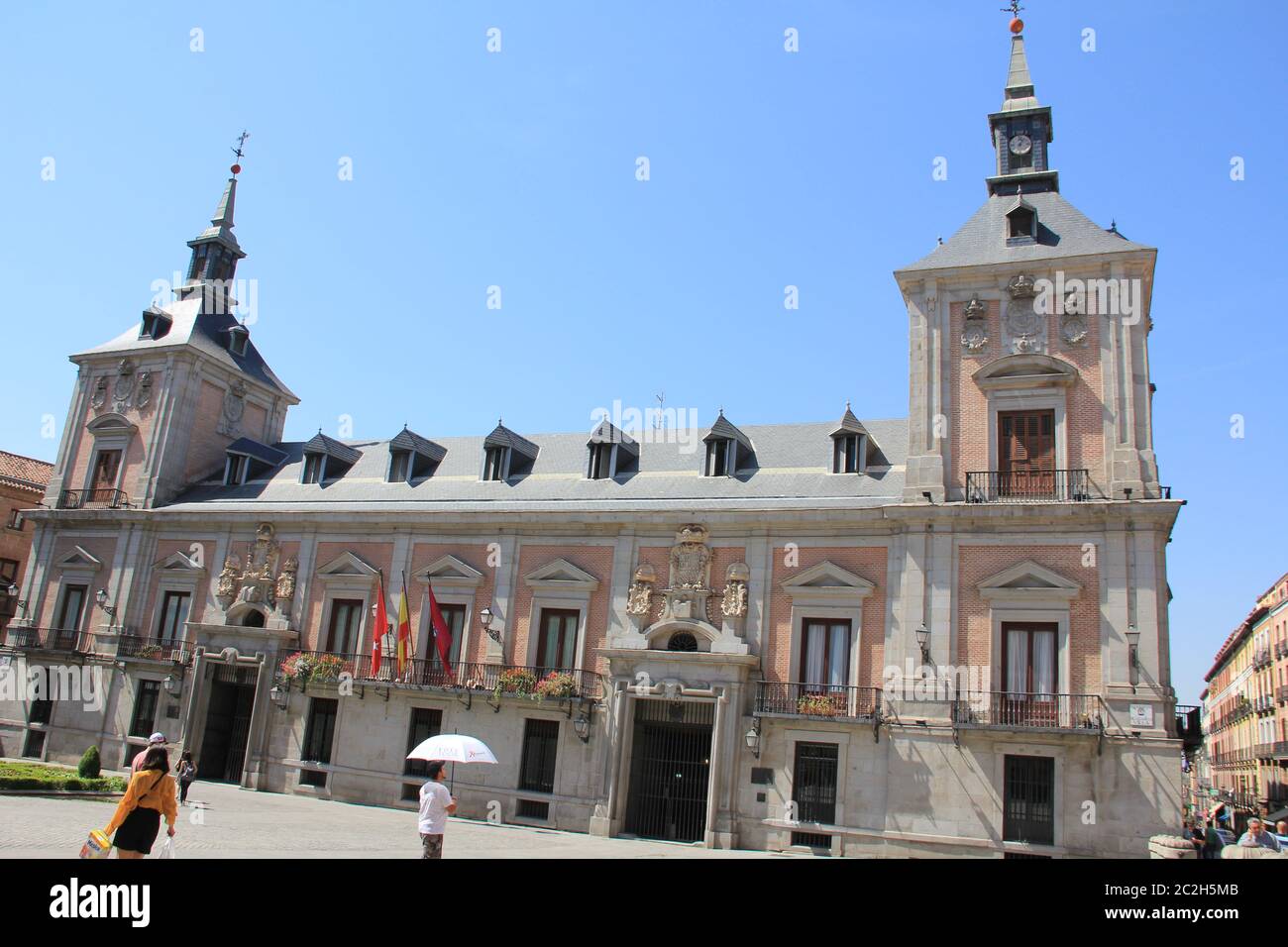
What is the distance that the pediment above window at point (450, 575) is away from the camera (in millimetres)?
28875

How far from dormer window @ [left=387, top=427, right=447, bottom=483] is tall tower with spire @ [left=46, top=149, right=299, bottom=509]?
8.74 m

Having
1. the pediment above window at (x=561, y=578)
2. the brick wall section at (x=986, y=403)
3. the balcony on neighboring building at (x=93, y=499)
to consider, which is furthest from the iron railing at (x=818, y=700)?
the balcony on neighboring building at (x=93, y=499)

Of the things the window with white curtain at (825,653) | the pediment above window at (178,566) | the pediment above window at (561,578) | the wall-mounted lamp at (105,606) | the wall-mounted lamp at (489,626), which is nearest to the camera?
the window with white curtain at (825,653)

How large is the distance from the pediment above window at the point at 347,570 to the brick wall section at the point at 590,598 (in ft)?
16.9

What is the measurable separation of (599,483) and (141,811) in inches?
832

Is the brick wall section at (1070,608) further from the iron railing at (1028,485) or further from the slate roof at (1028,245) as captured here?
the slate roof at (1028,245)

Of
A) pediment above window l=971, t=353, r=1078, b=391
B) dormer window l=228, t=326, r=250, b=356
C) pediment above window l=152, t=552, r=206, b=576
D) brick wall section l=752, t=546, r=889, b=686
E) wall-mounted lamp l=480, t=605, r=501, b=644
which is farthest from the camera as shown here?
dormer window l=228, t=326, r=250, b=356

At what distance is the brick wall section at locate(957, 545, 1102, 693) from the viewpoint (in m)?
21.6

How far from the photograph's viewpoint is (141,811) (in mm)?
9109

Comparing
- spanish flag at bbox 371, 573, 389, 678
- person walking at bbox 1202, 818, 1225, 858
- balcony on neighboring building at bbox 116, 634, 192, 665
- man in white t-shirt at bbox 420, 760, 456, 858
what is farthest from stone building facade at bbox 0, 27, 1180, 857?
man in white t-shirt at bbox 420, 760, 456, 858

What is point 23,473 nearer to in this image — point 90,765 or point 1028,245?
point 90,765

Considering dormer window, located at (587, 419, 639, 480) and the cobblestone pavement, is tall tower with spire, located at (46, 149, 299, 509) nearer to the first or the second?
the cobblestone pavement

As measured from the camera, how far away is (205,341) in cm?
3756
